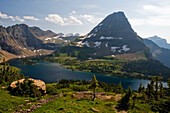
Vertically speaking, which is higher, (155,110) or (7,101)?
(7,101)

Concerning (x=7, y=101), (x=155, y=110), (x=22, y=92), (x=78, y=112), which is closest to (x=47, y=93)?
(x=22, y=92)

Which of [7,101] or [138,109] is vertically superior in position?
[7,101]

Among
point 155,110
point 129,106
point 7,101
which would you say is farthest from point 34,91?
→ point 155,110

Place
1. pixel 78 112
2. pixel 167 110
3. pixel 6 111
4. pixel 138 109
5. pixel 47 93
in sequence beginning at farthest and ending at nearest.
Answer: pixel 47 93 → pixel 138 109 → pixel 167 110 → pixel 6 111 → pixel 78 112

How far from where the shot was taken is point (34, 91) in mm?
68438

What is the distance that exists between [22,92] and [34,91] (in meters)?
6.17

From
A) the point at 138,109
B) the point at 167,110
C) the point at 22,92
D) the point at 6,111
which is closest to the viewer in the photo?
the point at 6,111

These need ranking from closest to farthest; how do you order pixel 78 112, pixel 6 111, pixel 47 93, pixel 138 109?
pixel 78 112
pixel 6 111
pixel 138 109
pixel 47 93

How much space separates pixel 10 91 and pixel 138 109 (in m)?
64.2

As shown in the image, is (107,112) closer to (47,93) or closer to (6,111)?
(6,111)

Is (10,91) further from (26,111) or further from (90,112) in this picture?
(90,112)

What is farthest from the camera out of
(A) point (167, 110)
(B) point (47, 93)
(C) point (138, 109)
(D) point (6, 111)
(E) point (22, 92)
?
(B) point (47, 93)

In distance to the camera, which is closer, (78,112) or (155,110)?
(78,112)

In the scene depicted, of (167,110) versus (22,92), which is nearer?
(167,110)
